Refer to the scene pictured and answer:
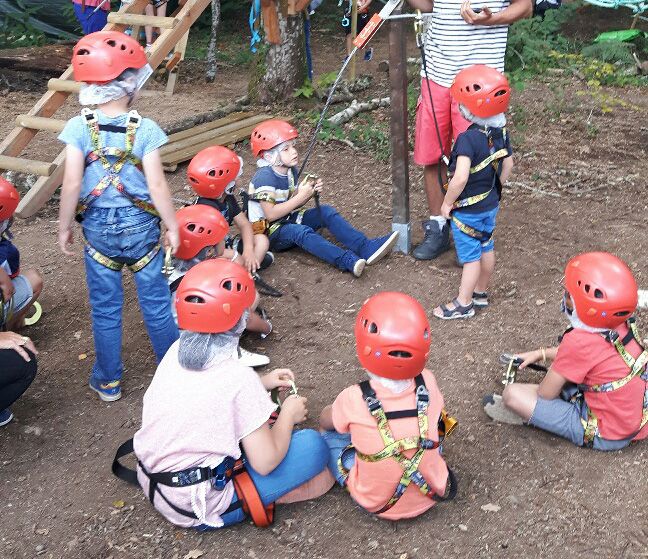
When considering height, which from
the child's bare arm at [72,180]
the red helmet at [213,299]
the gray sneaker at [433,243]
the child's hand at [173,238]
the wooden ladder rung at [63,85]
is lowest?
the gray sneaker at [433,243]

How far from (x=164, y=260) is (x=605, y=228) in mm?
3574

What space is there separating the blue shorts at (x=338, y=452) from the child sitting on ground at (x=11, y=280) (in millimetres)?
1999

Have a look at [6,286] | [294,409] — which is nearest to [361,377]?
[294,409]

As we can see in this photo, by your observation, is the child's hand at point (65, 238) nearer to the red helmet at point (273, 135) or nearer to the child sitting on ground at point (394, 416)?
the child sitting on ground at point (394, 416)

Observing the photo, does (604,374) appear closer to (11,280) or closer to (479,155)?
(479,155)

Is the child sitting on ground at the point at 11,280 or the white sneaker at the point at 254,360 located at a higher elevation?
the child sitting on ground at the point at 11,280

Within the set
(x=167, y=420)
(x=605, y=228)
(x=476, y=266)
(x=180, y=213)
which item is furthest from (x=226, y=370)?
(x=605, y=228)

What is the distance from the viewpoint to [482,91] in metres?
4.43

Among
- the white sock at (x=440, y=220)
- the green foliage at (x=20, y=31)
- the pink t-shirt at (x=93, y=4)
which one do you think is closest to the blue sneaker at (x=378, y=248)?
the white sock at (x=440, y=220)

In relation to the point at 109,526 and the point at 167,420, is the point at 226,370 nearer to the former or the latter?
the point at 167,420

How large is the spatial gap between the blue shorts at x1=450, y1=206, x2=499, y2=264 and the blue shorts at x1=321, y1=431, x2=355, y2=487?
1750mm

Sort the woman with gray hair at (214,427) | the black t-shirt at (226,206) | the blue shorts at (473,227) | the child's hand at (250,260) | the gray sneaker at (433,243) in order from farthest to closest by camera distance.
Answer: the gray sneaker at (433,243) → the child's hand at (250,260) → the black t-shirt at (226,206) → the blue shorts at (473,227) → the woman with gray hair at (214,427)

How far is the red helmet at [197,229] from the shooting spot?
14.1 feet

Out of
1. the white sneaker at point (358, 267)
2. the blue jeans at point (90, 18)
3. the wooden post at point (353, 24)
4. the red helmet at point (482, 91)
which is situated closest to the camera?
the red helmet at point (482, 91)
